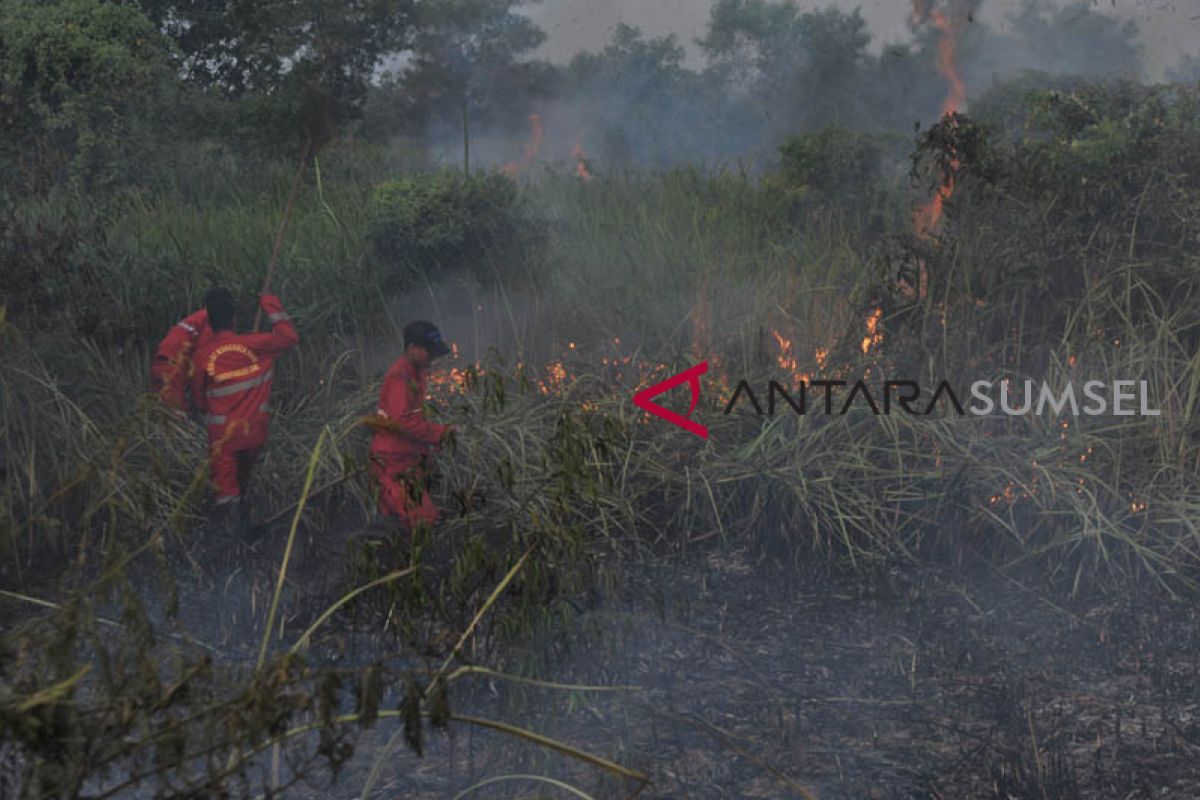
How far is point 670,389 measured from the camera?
7.57 meters

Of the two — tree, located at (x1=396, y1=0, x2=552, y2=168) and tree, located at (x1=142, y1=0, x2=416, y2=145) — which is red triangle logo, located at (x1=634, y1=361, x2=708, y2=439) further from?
tree, located at (x1=396, y1=0, x2=552, y2=168)

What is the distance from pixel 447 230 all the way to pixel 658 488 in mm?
2473

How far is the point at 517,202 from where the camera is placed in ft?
32.1

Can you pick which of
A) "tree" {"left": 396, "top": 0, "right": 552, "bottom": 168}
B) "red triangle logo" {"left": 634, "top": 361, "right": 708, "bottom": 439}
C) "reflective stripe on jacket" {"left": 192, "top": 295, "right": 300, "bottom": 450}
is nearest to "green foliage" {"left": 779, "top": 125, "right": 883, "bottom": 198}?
"red triangle logo" {"left": 634, "top": 361, "right": 708, "bottom": 439}

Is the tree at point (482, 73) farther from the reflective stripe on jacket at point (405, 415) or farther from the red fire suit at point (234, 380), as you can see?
the reflective stripe on jacket at point (405, 415)

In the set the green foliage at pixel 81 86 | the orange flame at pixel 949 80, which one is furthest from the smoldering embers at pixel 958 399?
the green foliage at pixel 81 86

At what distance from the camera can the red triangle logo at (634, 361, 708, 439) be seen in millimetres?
7371

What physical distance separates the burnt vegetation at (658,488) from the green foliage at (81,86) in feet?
1.20

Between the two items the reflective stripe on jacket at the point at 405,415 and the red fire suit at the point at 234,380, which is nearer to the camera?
the reflective stripe on jacket at the point at 405,415

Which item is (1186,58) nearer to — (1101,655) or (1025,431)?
(1025,431)

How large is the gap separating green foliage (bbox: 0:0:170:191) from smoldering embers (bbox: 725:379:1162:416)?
700 centimetres

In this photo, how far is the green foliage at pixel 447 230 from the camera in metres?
8.81

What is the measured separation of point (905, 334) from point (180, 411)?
367 cm

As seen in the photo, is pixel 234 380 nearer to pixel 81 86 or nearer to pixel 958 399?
pixel 958 399
